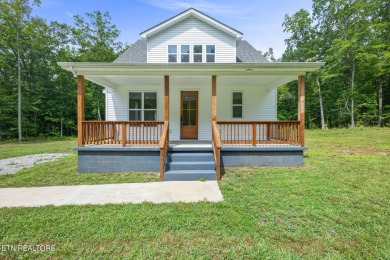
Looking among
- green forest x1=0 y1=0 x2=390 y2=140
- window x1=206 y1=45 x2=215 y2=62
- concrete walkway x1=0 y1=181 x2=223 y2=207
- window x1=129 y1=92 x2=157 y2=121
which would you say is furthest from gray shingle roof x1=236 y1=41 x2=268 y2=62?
green forest x1=0 y1=0 x2=390 y2=140

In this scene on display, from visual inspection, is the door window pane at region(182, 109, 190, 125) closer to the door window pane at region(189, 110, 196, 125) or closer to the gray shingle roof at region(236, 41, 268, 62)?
the door window pane at region(189, 110, 196, 125)

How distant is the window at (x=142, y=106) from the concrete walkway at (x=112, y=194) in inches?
178

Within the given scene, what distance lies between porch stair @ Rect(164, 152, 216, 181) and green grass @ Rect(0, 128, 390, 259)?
3.69 feet

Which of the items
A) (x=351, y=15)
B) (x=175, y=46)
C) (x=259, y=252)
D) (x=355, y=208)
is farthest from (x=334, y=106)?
(x=259, y=252)

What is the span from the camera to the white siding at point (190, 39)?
9258mm

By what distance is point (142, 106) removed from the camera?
8.86 metres

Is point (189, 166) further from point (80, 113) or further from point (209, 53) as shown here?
point (209, 53)

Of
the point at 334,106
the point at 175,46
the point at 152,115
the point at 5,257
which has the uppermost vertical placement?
the point at 175,46

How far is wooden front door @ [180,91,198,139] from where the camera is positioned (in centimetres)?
888

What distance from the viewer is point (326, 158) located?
7.27 metres

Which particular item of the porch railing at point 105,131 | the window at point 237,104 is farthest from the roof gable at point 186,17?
the porch railing at point 105,131

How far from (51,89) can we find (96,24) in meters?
8.79

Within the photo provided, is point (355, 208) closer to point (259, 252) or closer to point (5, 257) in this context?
point (259, 252)

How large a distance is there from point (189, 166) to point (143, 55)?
7.10m
